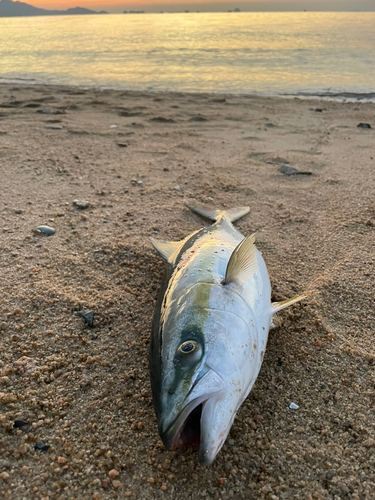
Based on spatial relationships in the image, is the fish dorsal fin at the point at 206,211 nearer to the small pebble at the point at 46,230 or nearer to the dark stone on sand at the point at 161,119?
the small pebble at the point at 46,230

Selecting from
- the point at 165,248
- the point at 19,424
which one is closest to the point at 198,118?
the point at 165,248

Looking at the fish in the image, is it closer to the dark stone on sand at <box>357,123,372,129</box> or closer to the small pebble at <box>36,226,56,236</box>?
the small pebble at <box>36,226,56,236</box>

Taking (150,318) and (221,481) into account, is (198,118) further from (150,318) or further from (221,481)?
(221,481)

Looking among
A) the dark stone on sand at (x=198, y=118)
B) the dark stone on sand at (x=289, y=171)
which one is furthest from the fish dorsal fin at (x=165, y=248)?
the dark stone on sand at (x=198, y=118)

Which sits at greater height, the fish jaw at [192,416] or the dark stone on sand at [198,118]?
the fish jaw at [192,416]

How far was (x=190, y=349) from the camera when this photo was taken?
167 centimetres

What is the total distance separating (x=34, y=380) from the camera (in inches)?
81.4

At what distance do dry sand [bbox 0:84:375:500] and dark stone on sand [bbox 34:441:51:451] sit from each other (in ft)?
0.07

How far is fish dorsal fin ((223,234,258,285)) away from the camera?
2.15 meters

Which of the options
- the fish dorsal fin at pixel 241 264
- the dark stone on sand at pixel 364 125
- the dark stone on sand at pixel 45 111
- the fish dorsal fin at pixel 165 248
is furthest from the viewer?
the dark stone on sand at pixel 45 111

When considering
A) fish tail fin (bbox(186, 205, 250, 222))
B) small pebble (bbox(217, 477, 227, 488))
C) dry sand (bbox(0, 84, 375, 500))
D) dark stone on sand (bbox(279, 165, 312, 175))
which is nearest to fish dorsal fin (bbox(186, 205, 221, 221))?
fish tail fin (bbox(186, 205, 250, 222))

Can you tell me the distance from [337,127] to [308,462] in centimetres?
747

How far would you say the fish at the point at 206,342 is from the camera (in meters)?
1.51

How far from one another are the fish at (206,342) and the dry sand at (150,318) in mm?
295
